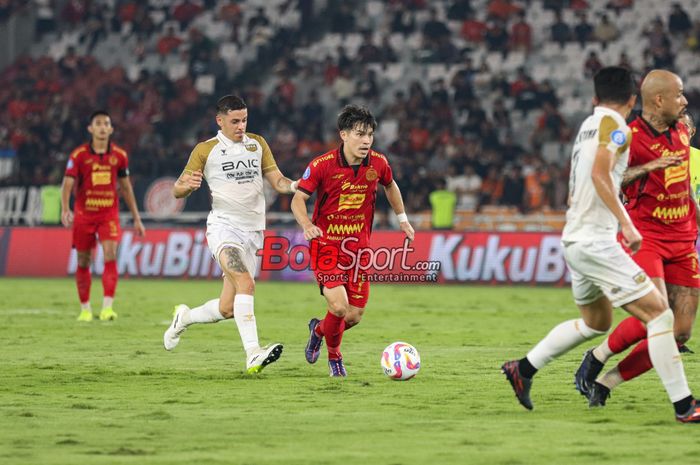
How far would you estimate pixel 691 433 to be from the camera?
25.0ft

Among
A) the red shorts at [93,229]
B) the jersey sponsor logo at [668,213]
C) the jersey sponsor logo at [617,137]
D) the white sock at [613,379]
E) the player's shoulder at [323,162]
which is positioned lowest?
the white sock at [613,379]

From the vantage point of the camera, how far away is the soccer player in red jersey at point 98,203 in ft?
57.0

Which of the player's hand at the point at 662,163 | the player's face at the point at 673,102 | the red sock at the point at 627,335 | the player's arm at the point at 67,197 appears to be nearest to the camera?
the player's hand at the point at 662,163

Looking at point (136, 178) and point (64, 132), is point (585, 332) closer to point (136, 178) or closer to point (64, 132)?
point (136, 178)

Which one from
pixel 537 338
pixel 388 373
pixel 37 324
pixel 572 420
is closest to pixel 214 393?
pixel 388 373

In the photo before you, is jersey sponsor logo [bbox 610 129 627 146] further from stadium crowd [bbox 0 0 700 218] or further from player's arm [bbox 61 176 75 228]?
stadium crowd [bbox 0 0 700 218]

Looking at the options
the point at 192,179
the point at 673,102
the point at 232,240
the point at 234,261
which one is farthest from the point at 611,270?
the point at 192,179

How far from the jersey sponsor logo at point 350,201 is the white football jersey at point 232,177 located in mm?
1215

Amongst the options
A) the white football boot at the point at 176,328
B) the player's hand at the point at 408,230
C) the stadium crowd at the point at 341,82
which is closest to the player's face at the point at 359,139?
the player's hand at the point at 408,230

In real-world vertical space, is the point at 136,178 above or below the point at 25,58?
below

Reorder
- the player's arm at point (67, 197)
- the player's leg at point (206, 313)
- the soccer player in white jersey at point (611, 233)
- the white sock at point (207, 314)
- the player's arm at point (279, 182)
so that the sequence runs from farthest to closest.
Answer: the player's arm at point (67, 197)
the white sock at point (207, 314)
the player's leg at point (206, 313)
the player's arm at point (279, 182)
the soccer player in white jersey at point (611, 233)

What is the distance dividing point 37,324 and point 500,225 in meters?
12.3

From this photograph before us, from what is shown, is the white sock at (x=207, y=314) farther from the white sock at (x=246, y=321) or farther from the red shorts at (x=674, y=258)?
the red shorts at (x=674, y=258)

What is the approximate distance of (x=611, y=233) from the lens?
8.08 m
